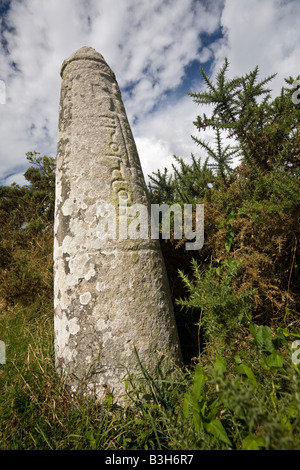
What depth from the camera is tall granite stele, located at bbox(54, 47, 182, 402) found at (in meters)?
1.68

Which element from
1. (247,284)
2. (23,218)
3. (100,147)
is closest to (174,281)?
(247,284)

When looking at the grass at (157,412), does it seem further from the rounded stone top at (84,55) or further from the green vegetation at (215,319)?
the rounded stone top at (84,55)

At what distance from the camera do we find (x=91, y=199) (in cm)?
191

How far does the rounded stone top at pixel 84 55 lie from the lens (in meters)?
2.43

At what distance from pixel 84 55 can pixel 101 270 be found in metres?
2.19

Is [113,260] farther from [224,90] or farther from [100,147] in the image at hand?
[224,90]

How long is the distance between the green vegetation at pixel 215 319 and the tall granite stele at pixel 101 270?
153 millimetres

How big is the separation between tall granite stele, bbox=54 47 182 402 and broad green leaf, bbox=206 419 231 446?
1.97 feet

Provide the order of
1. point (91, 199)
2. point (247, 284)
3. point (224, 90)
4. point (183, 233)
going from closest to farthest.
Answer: point (91, 199) < point (247, 284) < point (183, 233) < point (224, 90)

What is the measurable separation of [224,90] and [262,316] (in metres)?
2.59

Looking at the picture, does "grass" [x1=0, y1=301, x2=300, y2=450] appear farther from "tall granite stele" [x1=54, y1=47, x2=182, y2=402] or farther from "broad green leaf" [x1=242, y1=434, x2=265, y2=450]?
"tall granite stele" [x1=54, y1=47, x2=182, y2=402]

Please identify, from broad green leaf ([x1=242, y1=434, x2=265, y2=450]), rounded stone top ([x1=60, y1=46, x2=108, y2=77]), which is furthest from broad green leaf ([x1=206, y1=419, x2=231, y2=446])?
rounded stone top ([x1=60, y1=46, x2=108, y2=77])

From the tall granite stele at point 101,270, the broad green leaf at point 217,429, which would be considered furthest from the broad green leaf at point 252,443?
the tall granite stele at point 101,270

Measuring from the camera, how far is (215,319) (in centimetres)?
189
